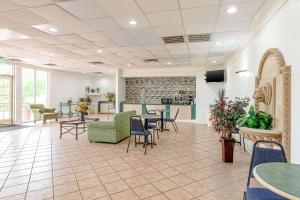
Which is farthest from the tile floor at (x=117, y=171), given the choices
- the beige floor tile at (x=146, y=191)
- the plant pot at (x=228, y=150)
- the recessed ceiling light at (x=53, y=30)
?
the recessed ceiling light at (x=53, y=30)

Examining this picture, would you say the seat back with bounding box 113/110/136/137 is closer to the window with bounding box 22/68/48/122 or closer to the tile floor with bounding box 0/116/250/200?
the tile floor with bounding box 0/116/250/200

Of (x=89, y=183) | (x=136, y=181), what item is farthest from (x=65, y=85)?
(x=136, y=181)

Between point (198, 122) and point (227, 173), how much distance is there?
611 cm

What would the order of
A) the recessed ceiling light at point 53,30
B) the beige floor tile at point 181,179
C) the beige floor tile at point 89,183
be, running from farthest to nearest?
the recessed ceiling light at point 53,30
the beige floor tile at point 181,179
the beige floor tile at point 89,183

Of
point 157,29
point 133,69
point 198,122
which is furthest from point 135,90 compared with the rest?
point 157,29

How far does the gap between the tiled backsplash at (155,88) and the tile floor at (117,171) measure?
226 inches

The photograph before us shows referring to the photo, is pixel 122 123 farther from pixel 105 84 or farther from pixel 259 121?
pixel 105 84

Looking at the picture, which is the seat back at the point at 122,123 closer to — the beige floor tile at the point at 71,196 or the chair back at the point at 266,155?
the beige floor tile at the point at 71,196

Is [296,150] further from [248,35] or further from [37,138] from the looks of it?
[37,138]

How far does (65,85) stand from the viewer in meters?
11.5

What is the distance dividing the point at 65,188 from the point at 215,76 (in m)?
7.37

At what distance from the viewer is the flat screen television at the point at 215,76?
27.4 feet

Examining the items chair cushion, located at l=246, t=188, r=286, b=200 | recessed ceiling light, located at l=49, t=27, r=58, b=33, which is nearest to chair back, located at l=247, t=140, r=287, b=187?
chair cushion, located at l=246, t=188, r=286, b=200

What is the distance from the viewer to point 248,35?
14.6ft
